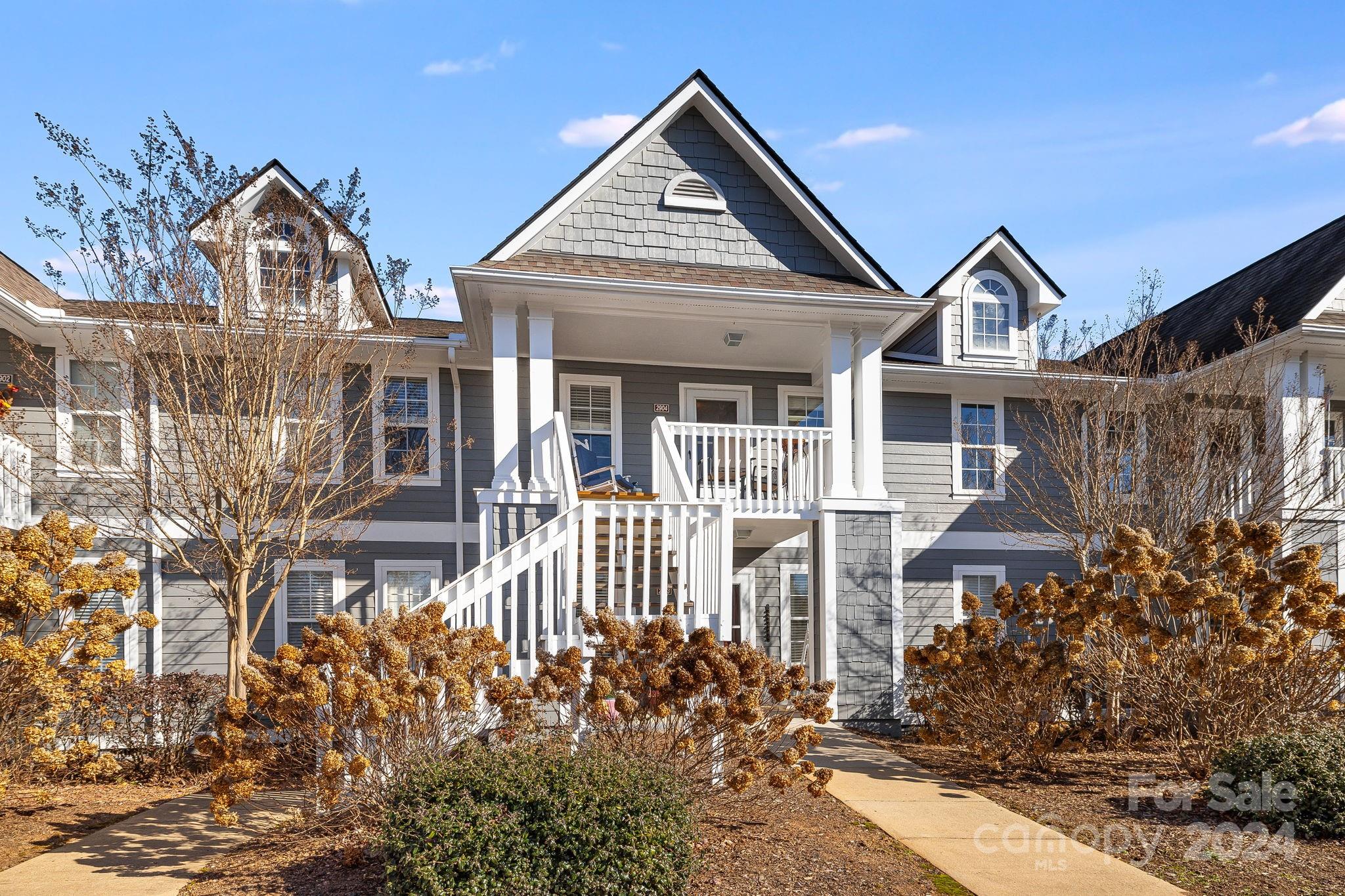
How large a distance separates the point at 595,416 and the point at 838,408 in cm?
371

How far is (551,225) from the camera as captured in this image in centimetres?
1137

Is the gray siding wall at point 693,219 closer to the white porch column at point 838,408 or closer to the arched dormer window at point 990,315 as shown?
the white porch column at point 838,408

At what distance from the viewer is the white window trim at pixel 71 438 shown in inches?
341

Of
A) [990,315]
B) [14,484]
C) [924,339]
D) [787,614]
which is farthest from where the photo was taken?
[924,339]

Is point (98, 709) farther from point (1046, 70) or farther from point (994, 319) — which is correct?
point (994, 319)

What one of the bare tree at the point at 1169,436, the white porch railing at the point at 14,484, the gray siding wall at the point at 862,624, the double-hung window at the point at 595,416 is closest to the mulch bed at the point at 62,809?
the white porch railing at the point at 14,484

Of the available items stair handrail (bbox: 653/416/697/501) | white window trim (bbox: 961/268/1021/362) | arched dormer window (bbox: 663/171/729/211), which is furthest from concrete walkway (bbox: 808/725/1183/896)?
white window trim (bbox: 961/268/1021/362)

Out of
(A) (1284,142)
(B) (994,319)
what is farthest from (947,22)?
(A) (1284,142)

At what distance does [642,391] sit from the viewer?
13.4 m

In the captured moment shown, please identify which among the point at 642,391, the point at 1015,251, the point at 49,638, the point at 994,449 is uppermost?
the point at 1015,251

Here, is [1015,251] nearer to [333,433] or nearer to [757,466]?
[757,466]

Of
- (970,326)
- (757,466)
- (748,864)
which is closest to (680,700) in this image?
(748,864)

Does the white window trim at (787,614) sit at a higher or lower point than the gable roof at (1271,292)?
lower

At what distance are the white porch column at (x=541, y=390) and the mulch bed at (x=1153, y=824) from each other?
5.07m
